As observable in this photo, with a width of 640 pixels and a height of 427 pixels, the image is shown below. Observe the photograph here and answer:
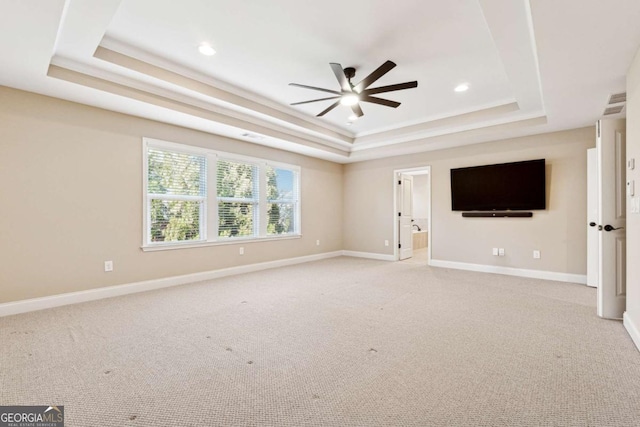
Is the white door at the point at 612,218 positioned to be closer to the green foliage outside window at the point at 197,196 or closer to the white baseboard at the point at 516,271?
the white baseboard at the point at 516,271

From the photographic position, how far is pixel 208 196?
479cm

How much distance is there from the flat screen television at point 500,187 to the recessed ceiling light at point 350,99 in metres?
3.17

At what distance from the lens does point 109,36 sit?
277 centimetres

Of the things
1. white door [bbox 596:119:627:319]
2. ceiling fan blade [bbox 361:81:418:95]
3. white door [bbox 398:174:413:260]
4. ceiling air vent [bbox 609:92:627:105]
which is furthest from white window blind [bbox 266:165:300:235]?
ceiling air vent [bbox 609:92:627:105]

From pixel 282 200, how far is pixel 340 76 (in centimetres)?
353

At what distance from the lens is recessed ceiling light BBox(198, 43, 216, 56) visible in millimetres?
2918

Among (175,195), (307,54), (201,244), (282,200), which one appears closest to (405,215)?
(282,200)

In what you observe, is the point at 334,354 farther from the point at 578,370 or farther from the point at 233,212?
the point at 233,212

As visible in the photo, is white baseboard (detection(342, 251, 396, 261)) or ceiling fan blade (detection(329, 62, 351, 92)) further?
white baseboard (detection(342, 251, 396, 261))

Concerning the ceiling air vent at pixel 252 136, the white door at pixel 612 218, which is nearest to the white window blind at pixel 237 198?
the ceiling air vent at pixel 252 136

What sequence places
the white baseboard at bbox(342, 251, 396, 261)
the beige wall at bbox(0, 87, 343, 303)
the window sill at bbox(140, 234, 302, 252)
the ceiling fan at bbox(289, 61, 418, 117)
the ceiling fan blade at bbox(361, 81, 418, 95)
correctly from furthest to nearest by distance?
1. the white baseboard at bbox(342, 251, 396, 261)
2. the window sill at bbox(140, 234, 302, 252)
3. the beige wall at bbox(0, 87, 343, 303)
4. the ceiling fan blade at bbox(361, 81, 418, 95)
5. the ceiling fan at bbox(289, 61, 418, 117)

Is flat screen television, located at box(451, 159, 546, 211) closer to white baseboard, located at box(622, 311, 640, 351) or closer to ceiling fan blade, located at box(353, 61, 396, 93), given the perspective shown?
white baseboard, located at box(622, 311, 640, 351)

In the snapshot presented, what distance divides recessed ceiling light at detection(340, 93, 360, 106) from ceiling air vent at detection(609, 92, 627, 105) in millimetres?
2834

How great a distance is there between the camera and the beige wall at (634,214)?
239cm
